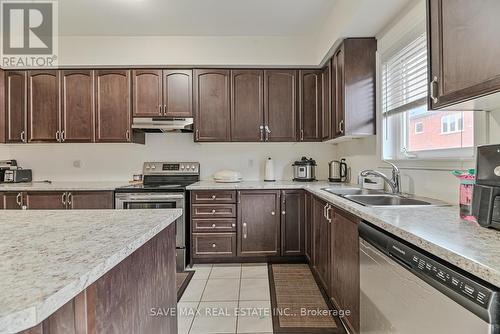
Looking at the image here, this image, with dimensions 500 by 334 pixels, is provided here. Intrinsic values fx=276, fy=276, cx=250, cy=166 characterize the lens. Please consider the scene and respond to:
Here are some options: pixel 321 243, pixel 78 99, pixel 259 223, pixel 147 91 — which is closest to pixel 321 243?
pixel 321 243

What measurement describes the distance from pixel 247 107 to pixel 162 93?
1020 mm

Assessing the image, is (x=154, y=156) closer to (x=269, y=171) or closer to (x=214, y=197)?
(x=214, y=197)

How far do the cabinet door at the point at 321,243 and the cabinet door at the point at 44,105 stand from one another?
10.2ft

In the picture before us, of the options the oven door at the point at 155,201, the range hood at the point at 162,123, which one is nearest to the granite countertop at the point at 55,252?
the oven door at the point at 155,201

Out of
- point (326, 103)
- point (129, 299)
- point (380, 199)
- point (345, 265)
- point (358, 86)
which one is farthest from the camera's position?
point (326, 103)

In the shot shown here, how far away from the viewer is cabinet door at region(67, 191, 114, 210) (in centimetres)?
296

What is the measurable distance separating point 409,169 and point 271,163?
1.68 m

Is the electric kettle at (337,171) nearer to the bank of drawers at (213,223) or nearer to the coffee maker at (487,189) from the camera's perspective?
the bank of drawers at (213,223)

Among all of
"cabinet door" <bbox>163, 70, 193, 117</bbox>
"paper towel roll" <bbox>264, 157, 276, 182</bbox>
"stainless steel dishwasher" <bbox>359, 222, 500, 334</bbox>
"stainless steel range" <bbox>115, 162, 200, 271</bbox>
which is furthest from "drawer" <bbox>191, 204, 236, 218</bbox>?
"stainless steel dishwasher" <bbox>359, 222, 500, 334</bbox>

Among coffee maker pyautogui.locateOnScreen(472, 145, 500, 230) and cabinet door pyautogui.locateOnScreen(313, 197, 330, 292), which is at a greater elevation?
coffee maker pyautogui.locateOnScreen(472, 145, 500, 230)

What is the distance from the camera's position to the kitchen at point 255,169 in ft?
2.82

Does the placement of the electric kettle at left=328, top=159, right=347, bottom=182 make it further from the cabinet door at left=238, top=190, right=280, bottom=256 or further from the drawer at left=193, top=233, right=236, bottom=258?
the drawer at left=193, top=233, right=236, bottom=258

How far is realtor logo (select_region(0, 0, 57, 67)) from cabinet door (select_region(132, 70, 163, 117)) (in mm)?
932

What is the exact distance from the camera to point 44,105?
3275mm
